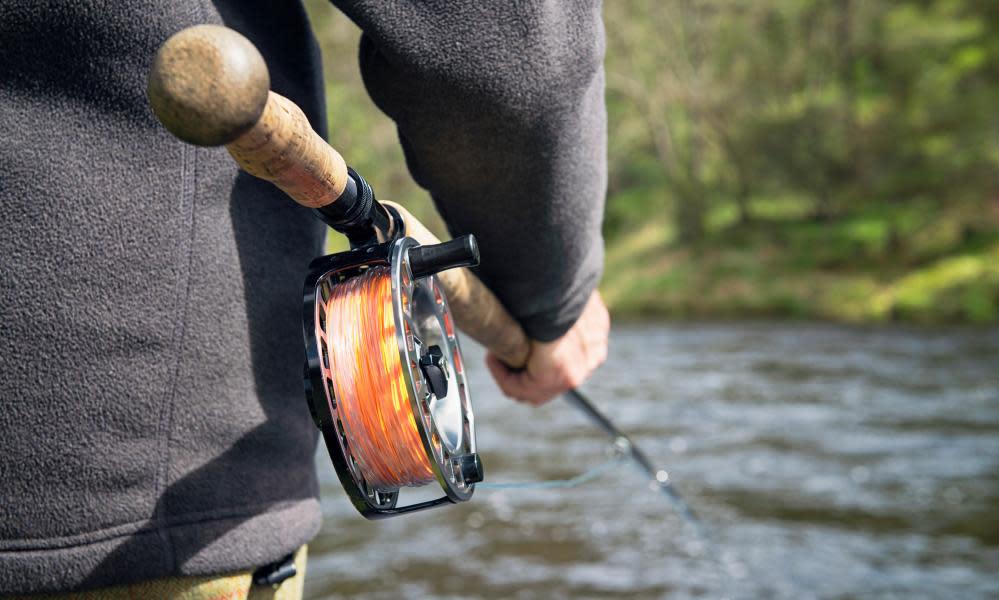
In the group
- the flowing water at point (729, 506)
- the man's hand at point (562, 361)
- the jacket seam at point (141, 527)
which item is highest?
the jacket seam at point (141, 527)

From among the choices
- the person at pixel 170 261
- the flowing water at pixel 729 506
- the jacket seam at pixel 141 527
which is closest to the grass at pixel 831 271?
the flowing water at pixel 729 506

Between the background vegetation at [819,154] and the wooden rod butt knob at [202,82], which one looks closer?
the wooden rod butt knob at [202,82]

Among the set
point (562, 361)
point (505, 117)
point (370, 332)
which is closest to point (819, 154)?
point (562, 361)

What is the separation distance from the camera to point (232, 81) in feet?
2.79

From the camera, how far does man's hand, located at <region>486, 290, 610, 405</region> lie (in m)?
1.80

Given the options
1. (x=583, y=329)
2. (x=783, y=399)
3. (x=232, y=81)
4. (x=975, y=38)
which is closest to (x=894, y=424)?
A: (x=783, y=399)

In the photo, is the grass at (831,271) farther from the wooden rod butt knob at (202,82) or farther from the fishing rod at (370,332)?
the wooden rod butt knob at (202,82)

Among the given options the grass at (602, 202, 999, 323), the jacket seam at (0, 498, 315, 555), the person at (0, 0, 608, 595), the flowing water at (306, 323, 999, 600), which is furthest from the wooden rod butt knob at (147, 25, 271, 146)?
the grass at (602, 202, 999, 323)

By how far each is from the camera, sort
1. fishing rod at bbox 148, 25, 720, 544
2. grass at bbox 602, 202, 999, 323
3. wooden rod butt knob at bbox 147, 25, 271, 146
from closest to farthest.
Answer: wooden rod butt knob at bbox 147, 25, 271, 146 < fishing rod at bbox 148, 25, 720, 544 < grass at bbox 602, 202, 999, 323

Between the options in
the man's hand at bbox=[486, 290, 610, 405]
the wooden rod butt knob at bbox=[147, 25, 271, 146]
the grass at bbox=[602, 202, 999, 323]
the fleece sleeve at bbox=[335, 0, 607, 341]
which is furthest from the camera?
the grass at bbox=[602, 202, 999, 323]

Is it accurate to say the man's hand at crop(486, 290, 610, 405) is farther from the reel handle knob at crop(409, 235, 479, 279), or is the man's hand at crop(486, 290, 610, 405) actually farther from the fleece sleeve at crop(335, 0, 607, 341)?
the reel handle knob at crop(409, 235, 479, 279)

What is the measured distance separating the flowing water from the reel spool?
Result: 2955mm

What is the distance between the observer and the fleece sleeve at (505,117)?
1151mm

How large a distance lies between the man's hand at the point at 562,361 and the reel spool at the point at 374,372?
535mm
